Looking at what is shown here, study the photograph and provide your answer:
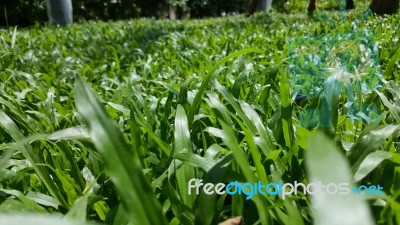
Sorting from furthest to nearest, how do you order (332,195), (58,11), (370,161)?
(58,11) → (370,161) → (332,195)

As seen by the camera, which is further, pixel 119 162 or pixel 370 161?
pixel 370 161

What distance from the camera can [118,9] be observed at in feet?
72.9

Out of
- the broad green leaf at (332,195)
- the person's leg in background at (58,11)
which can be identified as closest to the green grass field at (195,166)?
the broad green leaf at (332,195)

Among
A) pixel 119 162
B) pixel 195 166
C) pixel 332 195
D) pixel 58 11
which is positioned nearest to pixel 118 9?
pixel 58 11

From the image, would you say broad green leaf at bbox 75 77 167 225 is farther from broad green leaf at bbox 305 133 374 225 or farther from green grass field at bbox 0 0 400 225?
broad green leaf at bbox 305 133 374 225

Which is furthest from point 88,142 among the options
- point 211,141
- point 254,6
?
point 254,6

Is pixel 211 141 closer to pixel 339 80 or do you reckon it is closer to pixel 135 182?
pixel 339 80

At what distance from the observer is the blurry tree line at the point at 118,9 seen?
63.6 feet

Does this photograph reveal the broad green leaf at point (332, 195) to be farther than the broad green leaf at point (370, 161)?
No

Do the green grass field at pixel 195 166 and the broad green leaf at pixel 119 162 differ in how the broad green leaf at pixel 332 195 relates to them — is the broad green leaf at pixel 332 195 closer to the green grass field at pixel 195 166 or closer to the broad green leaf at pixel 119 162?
the green grass field at pixel 195 166

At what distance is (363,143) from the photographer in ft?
2.58

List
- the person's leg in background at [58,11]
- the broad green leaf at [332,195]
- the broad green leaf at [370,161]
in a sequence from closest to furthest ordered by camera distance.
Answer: the broad green leaf at [332,195] → the broad green leaf at [370,161] → the person's leg in background at [58,11]

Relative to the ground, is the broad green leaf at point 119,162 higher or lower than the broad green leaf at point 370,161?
higher

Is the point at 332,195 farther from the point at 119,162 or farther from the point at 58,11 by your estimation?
the point at 58,11
